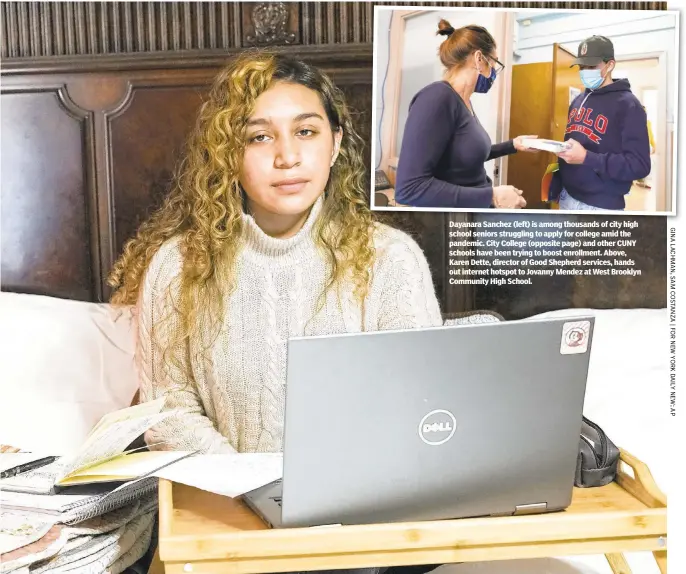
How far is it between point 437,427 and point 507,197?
1.02 meters

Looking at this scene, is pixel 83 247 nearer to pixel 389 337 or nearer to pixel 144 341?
pixel 144 341

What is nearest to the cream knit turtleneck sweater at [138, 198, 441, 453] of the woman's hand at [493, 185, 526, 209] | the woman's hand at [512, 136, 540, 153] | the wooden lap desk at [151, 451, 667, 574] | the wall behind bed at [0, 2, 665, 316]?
the wall behind bed at [0, 2, 665, 316]

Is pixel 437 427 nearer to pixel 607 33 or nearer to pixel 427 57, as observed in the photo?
pixel 427 57

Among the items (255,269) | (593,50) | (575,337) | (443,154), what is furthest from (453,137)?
(575,337)

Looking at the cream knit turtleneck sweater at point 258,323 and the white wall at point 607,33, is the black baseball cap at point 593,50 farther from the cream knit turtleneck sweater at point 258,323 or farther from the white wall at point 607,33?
the cream knit turtleneck sweater at point 258,323

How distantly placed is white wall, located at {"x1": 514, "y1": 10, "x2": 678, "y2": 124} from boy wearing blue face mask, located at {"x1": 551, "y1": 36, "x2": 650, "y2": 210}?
3 centimetres

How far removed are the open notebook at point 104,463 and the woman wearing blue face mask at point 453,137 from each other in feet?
3.01

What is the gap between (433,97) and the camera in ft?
6.66

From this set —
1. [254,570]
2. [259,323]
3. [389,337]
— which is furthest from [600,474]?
[259,323]

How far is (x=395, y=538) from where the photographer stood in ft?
3.82

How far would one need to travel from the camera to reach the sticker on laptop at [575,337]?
3.94 feet

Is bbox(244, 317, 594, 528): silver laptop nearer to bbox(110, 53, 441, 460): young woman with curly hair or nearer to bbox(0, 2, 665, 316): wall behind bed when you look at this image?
bbox(110, 53, 441, 460): young woman with curly hair

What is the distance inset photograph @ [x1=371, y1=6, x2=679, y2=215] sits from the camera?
202 cm

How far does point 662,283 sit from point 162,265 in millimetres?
1210
